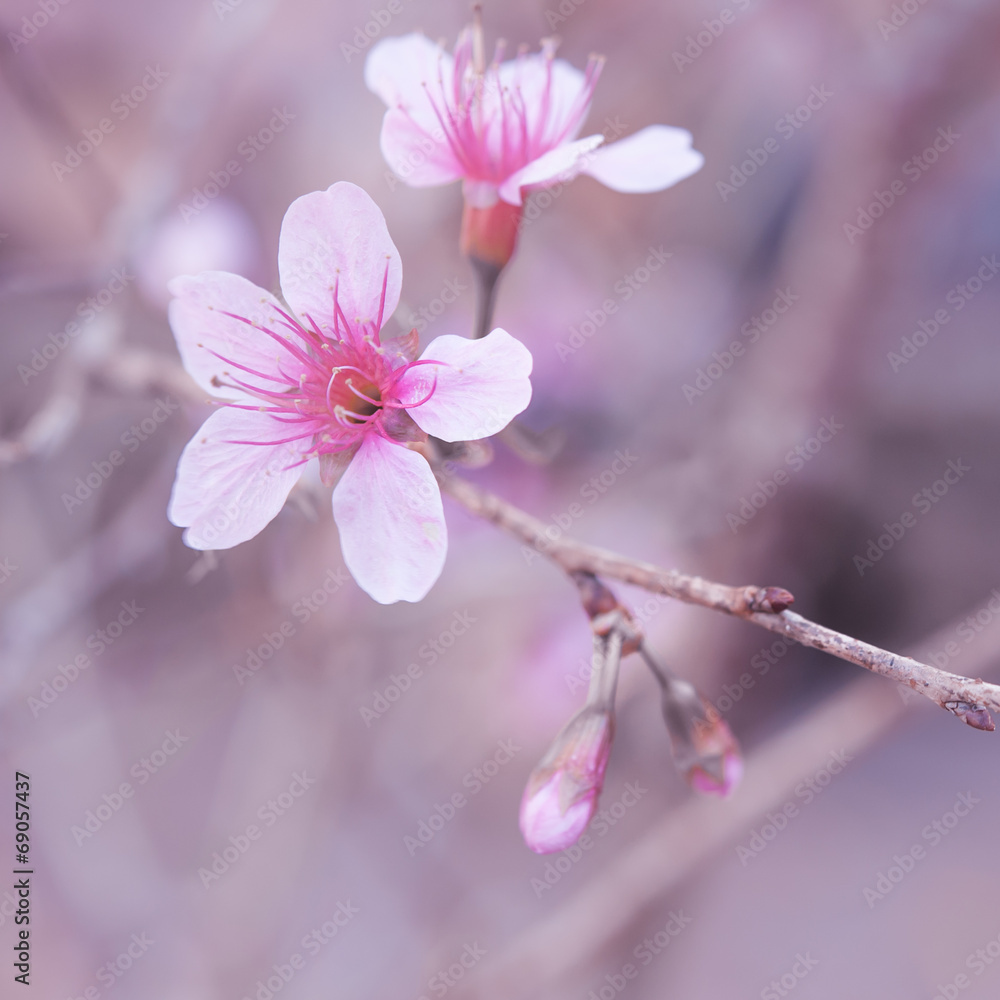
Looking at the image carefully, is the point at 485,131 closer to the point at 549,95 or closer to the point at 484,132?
the point at 484,132

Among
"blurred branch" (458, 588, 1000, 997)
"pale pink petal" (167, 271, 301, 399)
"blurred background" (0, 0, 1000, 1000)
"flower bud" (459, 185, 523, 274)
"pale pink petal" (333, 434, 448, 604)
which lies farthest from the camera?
"blurred background" (0, 0, 1000, 1000)

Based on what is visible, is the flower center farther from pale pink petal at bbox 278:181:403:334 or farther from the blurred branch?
the blurred branch

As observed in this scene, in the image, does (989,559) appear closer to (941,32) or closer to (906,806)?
(906,806)

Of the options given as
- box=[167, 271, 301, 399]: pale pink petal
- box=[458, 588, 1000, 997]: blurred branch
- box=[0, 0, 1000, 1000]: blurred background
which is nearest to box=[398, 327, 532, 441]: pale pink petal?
box=[167, 271, 301, 399]: pale pink petal

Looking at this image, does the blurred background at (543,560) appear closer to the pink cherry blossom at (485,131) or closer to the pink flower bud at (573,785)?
the pink cherry blossom at (485,131)

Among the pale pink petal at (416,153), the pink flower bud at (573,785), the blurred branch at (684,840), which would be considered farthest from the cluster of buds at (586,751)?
the blurred branch at (684,840)

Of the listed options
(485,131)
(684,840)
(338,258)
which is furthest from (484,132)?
(684,840)
